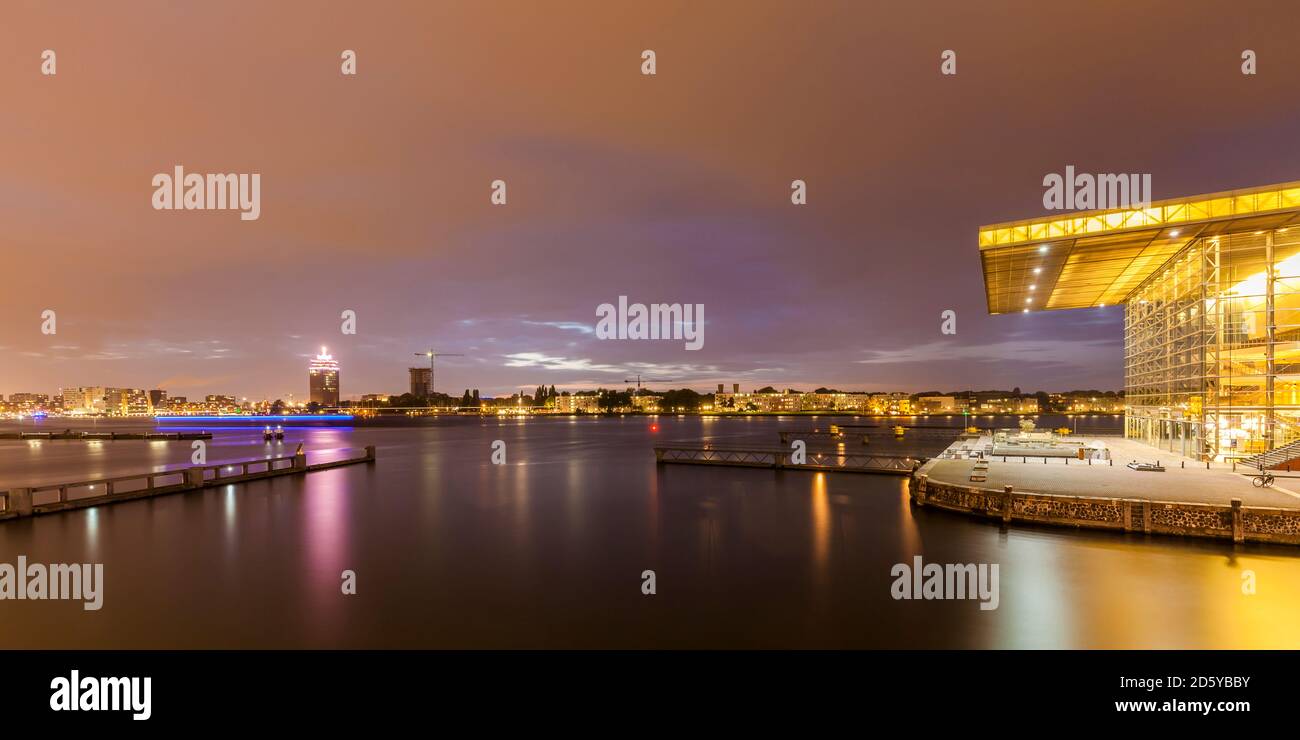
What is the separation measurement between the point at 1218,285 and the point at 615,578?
3485 centimetres

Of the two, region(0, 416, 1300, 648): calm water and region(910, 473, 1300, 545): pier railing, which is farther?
region(910, 473, 1300, 545): pier railing

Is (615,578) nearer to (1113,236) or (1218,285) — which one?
(1113,236)

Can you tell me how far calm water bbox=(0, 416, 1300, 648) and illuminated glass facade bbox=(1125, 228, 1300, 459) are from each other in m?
16.1

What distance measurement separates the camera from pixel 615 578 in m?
20.0

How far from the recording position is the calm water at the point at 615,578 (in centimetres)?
1463

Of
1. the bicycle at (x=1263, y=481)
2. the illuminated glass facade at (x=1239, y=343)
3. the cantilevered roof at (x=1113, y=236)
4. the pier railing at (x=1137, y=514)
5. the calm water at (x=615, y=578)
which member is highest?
the cantilevered roof at (x=1113, y=236)

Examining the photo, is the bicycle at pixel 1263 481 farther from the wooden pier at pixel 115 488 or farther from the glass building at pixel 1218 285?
the wooden pier at pixel 115 488

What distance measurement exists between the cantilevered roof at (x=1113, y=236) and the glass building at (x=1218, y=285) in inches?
2.2

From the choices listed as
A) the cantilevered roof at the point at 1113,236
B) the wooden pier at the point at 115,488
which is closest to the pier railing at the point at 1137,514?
the cantilevered roof at the point at 1113,236

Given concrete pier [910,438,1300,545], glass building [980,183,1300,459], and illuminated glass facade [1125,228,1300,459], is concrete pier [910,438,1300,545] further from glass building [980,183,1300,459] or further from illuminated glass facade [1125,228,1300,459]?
glass building [980,183,1300,459]

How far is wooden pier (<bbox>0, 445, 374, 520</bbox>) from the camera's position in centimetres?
2605

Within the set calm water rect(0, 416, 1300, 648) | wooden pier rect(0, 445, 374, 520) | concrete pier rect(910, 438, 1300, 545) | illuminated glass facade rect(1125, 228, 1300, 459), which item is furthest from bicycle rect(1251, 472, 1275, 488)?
wooden pier rect(0, 445, 374, 520)
